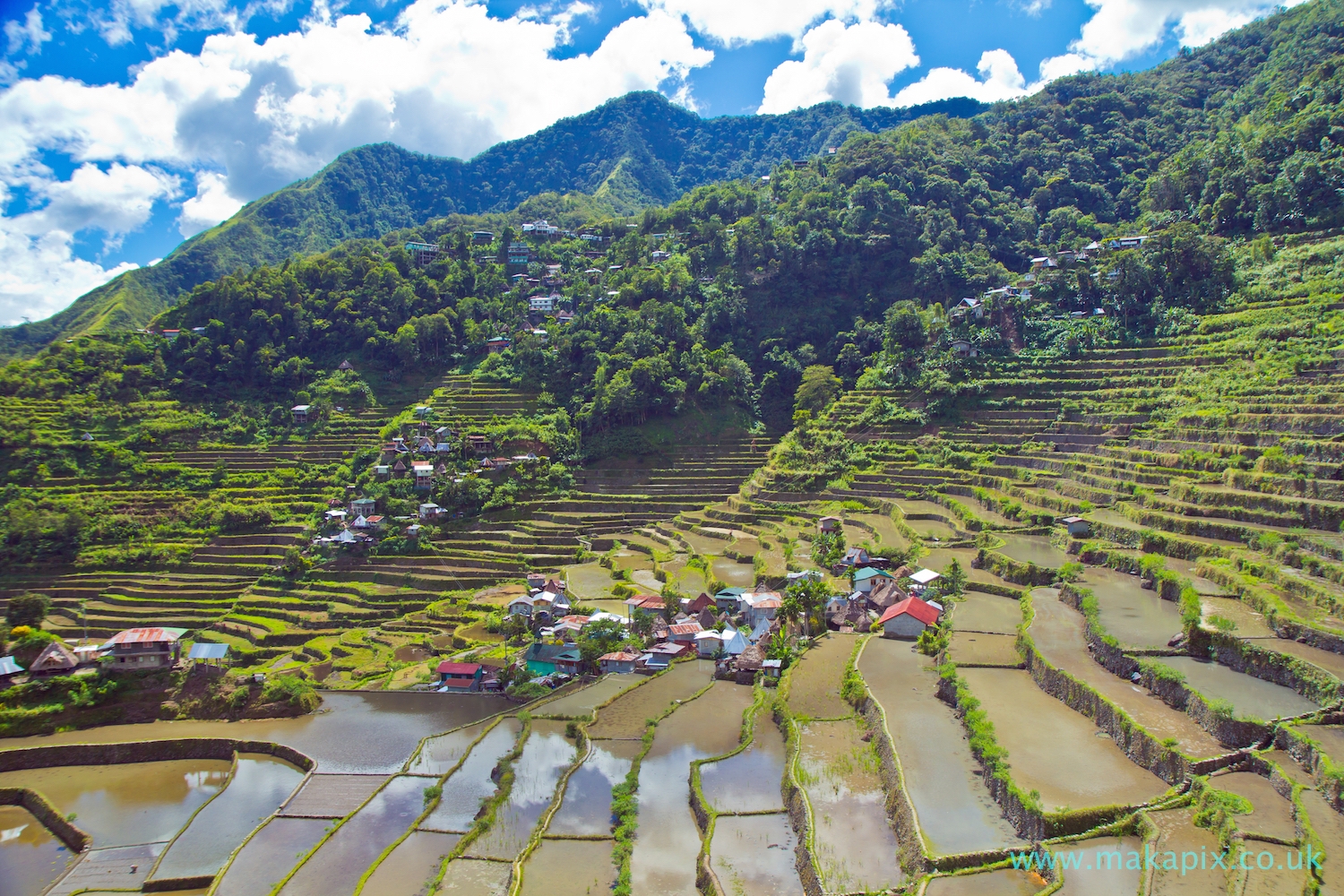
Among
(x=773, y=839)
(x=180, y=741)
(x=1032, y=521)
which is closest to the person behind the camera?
(x=773, y=839)

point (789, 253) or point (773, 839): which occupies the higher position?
point (789, 253)

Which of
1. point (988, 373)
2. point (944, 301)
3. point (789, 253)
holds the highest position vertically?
point (789, 253)

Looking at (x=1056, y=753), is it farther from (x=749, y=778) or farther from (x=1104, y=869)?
(x=749, y=778)

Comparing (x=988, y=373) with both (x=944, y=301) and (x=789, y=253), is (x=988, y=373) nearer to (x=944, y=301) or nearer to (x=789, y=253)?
(x=944, y=301)

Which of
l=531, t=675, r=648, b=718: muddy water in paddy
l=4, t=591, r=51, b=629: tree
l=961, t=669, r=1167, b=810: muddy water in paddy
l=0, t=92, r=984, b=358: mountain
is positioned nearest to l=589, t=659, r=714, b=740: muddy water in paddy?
l=531, t=675, r=648, b=718: muddy water in paddy

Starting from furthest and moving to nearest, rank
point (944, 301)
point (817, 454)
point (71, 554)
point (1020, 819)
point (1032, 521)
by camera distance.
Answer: point (944, 301) → point (817, 454) → point (71, 554) → point (1032, 521) → point (1020, 819)

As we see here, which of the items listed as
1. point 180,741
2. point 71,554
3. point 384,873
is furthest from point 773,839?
point 71,554

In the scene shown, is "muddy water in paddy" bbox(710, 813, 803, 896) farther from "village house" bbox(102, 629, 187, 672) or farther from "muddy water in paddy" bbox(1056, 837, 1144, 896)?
"village house" bbox(102, 629, 187, 672)
